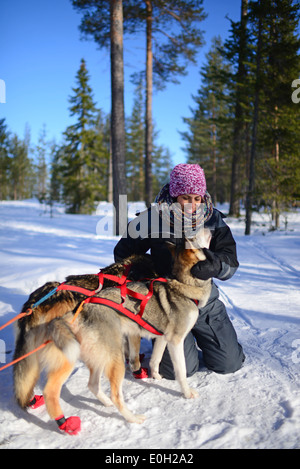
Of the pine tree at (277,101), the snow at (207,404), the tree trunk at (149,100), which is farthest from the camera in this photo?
the tree trunk at (149,100)

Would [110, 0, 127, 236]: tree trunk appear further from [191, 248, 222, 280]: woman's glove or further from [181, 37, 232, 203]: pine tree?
[181, 37, 232, 203]: pine tree

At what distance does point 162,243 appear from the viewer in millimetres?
2920

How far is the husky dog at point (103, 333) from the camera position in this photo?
1899mm

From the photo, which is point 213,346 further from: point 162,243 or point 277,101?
point 277,101

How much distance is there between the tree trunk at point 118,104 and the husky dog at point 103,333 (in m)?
6.05

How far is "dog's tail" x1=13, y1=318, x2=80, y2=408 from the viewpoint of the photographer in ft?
6.22

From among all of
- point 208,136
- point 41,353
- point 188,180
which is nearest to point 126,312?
point 41,353

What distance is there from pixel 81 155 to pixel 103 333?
19.7 metres

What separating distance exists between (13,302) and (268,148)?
11.9 metres

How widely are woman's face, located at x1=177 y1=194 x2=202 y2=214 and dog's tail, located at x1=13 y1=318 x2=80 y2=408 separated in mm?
1528

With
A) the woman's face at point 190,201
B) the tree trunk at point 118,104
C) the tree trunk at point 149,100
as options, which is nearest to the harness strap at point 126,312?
the woman's face at point 190,201

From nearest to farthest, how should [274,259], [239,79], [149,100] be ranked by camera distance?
[274,259] → [239,79] → [149,100]

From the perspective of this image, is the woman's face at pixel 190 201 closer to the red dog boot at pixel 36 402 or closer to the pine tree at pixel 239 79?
the red dog boot at pixel 36 402

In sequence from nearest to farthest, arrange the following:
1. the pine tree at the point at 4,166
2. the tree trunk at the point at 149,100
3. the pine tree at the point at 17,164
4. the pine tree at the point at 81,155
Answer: the tree trunk at the point at 149,100
the pine tree at the point at 81,155
the pine tree at the point at 4,166
the pine tree at the point at 17,164
